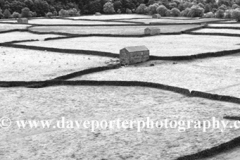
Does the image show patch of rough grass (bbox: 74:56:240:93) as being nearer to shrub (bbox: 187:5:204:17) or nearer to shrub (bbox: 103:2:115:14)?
shrub (bbox: 187:5:204:17)

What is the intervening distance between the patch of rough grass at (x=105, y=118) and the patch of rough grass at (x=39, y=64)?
300 centimetres

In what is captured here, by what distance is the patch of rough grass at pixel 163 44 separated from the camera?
2948 centimetres

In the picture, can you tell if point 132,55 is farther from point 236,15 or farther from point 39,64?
point 236,15

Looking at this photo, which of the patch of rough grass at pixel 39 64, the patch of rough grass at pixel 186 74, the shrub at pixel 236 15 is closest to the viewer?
the patch of rough grass at pixel 186 74

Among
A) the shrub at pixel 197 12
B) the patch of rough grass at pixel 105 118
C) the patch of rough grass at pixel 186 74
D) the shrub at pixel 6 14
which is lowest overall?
the shrub at pixel 197 12

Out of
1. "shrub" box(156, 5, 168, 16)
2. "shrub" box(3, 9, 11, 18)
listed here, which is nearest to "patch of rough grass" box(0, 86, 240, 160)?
"shrub" box(3, 9, 11, 18)

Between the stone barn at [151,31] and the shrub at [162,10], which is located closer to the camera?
the stone barn at [151,31]

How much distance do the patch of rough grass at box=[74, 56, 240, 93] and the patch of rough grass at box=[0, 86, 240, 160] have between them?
1.75 metres

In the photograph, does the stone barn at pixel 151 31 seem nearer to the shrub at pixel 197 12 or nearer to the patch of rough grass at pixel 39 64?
the patch of rough grass at pixel 39 64

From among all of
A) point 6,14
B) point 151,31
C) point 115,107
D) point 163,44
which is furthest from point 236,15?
point 115,107

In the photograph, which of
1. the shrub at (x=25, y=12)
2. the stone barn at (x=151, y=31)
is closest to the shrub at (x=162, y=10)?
the shrub at (x=25, y=12)

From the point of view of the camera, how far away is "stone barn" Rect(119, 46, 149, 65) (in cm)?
2434

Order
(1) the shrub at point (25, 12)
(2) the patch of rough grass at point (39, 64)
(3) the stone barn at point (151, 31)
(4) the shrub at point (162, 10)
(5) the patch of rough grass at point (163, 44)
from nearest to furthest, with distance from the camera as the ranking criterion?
(2) the patch of rough grass at point (39, 64) → (5) the patch of rough grass at point (163, 44) → (3) the stone barn at point (151, 31) → (1) the shrub at point (25, 12) → (4) the shrub at point (162, 10)

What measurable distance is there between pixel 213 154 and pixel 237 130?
185 cm
